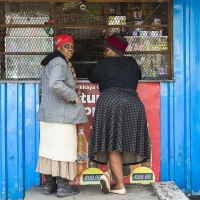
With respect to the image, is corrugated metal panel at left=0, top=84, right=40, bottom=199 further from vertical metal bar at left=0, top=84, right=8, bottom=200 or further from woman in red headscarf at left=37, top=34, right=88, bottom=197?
woman in red headscarf at left=37, top=34, right=88, bottom=197

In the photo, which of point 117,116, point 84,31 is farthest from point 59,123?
point 84,31

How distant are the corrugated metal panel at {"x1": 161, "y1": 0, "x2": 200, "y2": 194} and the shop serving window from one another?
12cm

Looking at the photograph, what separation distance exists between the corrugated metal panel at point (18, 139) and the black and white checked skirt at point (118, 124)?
817 millimetres

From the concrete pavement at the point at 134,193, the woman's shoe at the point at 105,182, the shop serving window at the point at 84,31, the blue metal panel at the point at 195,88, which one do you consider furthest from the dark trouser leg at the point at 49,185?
the blue metal panel at the point at 195,88

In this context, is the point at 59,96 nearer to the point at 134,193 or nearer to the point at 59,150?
the point at 59,150

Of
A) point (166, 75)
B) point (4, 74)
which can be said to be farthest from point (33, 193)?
point (166, 75)

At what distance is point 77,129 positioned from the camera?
5.13 m

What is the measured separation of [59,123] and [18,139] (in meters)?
0.80

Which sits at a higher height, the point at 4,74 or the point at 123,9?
the point at 123,9

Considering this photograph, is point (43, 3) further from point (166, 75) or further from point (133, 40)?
point (166, 75)

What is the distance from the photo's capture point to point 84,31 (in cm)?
525

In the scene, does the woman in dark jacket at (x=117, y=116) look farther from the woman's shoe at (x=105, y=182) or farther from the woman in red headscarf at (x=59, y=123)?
the woman in red headscarf at (x=59, y=123)

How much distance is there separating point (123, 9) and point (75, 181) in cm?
208

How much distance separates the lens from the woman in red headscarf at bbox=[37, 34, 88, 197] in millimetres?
4527
